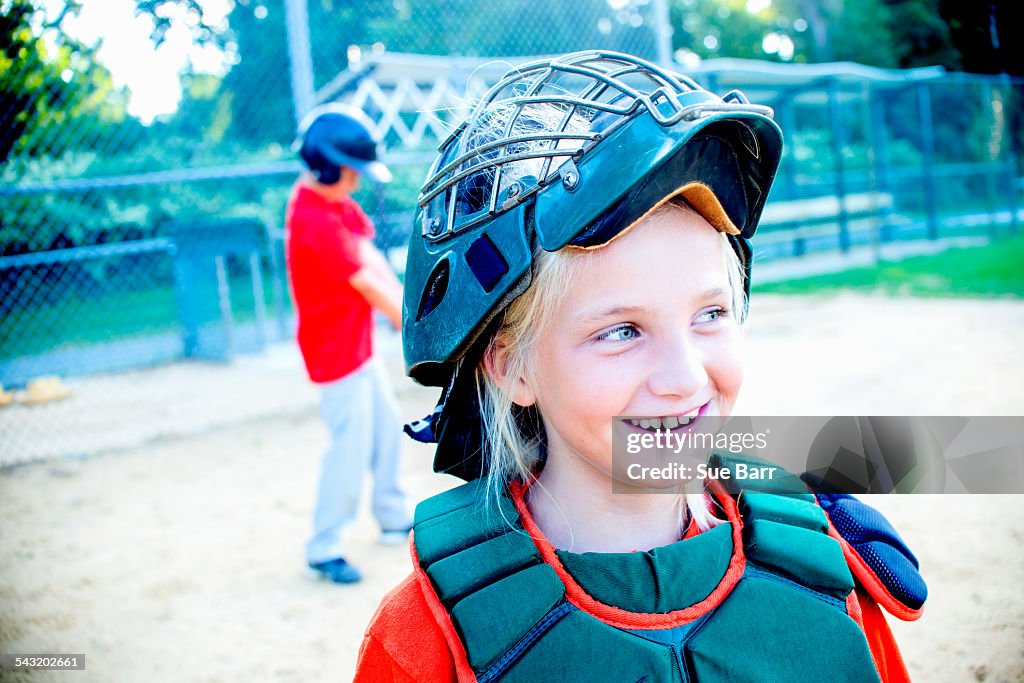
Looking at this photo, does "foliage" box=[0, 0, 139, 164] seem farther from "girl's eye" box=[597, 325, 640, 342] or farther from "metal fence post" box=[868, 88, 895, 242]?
"metal fence post" box=[868, 88, 895, 242]

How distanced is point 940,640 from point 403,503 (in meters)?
2.49

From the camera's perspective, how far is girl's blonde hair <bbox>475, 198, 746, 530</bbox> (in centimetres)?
127

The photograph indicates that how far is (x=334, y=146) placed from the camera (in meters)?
3.69

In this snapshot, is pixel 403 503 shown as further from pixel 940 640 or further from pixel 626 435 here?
pixel 626 435

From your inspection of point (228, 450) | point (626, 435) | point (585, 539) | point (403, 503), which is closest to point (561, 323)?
point (626, 435)

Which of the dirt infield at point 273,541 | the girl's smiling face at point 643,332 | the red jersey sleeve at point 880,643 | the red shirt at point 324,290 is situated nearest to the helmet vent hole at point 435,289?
the girl's smiling face at point 643,332

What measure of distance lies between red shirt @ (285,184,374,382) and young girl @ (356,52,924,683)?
2.24m

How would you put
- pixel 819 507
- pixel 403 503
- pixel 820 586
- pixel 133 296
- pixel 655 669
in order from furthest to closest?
1. pixel 133 296
2. pixel 403 503
3. pixel 819 507
4. pixel 820 586
5. pixel 655 669

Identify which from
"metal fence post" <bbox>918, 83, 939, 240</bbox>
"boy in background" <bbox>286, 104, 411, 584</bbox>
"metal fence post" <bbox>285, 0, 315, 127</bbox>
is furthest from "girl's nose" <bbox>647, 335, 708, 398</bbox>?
"metal fence post" <bbox>918, 83, 939, 240</bbox>

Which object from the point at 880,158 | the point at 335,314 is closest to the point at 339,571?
the point at 335,314

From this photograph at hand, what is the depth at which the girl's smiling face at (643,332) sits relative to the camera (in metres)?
1.20

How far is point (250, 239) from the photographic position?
9375 millimetres

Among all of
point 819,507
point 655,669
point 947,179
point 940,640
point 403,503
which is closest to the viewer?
point 655,669

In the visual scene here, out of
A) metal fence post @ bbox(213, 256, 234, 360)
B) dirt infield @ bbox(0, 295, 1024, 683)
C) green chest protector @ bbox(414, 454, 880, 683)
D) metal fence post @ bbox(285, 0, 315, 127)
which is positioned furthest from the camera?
metal fence post @ bbox(213, 256, 234, 360)
